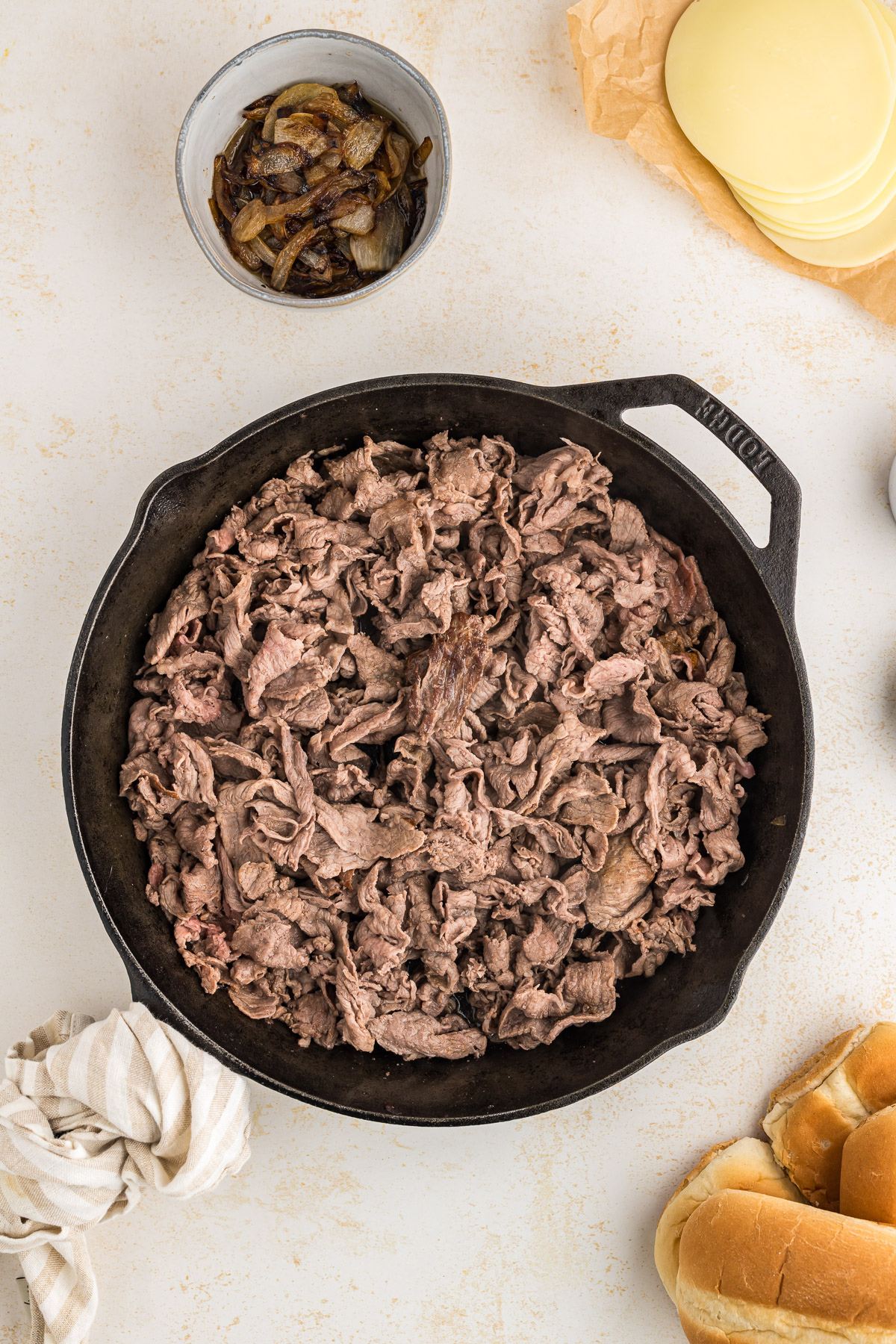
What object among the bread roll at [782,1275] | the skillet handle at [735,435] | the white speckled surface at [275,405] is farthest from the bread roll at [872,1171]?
the skillet handle at [735,435]

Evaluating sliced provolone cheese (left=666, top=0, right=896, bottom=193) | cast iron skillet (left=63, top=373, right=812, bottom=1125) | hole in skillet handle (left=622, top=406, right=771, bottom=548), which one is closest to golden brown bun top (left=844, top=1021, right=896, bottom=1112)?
cast iron skillet (left=63, top=373, right=812, bottom=1125)

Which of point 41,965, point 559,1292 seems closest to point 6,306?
point 41,965

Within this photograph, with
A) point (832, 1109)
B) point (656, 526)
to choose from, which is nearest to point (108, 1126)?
point (832, 1109)

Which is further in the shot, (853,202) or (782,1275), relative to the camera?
(853,202)

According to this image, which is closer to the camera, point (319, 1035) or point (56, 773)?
point (319, 1035)

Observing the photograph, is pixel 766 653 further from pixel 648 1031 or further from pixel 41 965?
pixel 41 965

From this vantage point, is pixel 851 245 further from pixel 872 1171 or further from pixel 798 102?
pixel 872 1171
